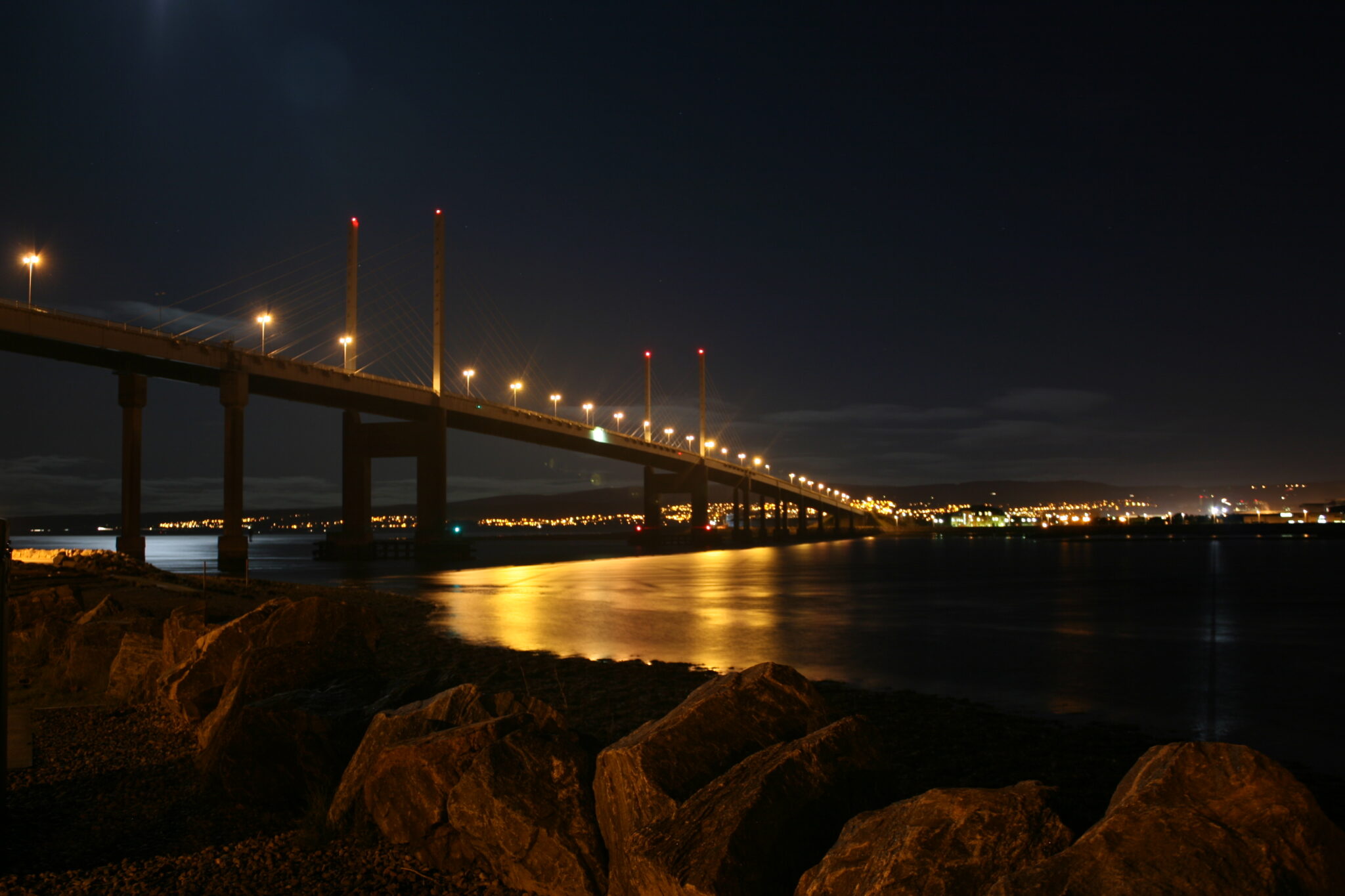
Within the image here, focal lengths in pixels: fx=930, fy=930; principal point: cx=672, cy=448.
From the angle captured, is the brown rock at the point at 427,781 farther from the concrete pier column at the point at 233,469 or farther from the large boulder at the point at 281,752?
the concrete pier column at the point at 233,469

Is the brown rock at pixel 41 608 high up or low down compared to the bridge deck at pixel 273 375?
down

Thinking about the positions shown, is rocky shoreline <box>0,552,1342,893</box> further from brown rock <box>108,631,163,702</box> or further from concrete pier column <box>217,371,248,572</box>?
concrete pier column <box>217,371,248,572</box>

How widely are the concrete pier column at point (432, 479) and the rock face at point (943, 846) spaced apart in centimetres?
6479

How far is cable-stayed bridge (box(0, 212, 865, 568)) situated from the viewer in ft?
146

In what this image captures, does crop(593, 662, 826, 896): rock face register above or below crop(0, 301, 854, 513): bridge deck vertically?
below

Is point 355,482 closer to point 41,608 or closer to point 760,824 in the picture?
point 41,608

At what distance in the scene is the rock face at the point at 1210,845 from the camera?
9.60 ft

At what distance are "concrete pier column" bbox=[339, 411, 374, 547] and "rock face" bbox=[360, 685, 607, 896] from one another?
68.9 metres

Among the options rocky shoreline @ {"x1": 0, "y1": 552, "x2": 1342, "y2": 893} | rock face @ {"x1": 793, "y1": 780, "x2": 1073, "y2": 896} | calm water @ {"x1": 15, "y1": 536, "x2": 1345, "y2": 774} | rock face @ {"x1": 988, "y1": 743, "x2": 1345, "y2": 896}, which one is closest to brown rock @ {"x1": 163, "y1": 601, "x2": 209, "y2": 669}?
rocky shoreline @ {"x1": 0, "y1": 552, "x2": 1342, "y2": 893}

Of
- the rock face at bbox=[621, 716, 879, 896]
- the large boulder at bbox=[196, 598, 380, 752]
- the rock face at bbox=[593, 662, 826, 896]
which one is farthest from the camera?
the large boulder at bbox=[196, 598, 380, 752]

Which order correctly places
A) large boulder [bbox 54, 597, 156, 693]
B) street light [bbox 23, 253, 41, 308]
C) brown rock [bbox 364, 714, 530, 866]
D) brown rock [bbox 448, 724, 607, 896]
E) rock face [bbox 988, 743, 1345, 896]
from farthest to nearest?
street light [bbox 23, 253, 41, 308], large boulder [bbox 54, 597, 156, 693], brown rock [bbox 364, 714, 530, 866], brown rock [bbox 448, 724, 607, 896], rock face [bbox 988, 743, 1345, 896]

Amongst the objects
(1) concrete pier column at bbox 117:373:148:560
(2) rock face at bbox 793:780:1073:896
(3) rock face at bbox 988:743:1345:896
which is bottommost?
(2) rock face at bbox 793:780:1073:896

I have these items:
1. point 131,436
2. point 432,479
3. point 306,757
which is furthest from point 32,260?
point 306,757

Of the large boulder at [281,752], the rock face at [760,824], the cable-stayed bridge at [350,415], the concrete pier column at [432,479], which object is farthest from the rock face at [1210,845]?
the concrete pier column at [432,479]
